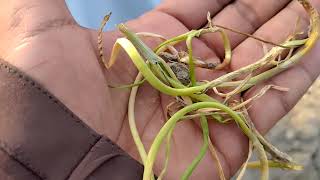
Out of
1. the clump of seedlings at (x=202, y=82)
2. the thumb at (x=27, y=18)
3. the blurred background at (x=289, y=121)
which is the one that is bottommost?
the blurred background at (x=289, y=121)

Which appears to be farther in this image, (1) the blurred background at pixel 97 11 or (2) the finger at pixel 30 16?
(1) the blurred background at pixel 97 11

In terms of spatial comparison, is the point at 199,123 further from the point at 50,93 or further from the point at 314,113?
the point at 314,113

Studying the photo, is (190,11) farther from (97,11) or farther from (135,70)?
(97,11)

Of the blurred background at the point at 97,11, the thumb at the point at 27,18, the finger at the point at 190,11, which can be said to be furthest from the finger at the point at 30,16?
the blurred background at the point at 97,11

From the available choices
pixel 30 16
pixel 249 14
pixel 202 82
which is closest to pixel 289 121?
pixel 249 14

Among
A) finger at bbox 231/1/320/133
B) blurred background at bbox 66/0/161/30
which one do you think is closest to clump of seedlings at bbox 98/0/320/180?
finger at bbox 231/1/320/133

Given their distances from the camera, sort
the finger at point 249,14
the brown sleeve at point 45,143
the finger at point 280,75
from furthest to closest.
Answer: the finger at point 249,14 → the finger at point 280,75 → the brown sleeve at point 45,143

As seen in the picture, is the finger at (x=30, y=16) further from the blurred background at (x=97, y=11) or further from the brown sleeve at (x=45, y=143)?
the blurred background at (x=97, y=11)
